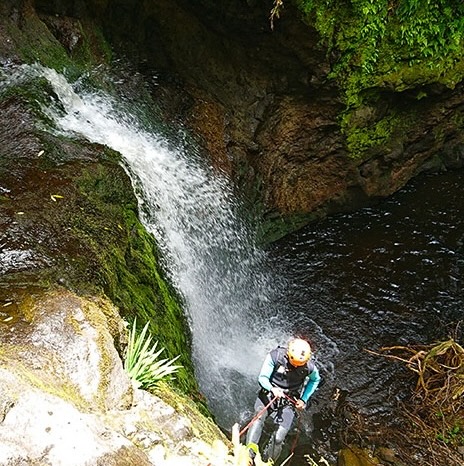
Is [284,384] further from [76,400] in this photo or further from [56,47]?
[56,47]

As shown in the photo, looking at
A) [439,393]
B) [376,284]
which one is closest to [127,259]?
[439,393]

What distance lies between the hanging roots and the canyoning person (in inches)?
67.5

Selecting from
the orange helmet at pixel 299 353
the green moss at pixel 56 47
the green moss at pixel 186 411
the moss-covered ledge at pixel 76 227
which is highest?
the green moss at pixel 56 47

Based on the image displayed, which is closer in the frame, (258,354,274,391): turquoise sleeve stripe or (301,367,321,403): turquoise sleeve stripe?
(258,354,274,391): turquoise sleeve stripe

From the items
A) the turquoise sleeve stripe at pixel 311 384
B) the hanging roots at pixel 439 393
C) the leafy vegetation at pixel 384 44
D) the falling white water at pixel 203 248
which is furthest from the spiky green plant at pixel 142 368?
the leafy vegetation at pixel 384 44

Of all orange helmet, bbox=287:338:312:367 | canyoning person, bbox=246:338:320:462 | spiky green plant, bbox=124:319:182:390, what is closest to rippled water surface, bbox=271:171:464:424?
canyoning person, bbox=246:338:320:462

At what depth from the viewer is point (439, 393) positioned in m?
5.80

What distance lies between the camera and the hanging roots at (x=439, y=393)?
5.61 m

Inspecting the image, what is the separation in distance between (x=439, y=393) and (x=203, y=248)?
3.16 metres

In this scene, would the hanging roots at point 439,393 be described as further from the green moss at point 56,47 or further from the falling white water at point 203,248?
the green moss at point 56,47

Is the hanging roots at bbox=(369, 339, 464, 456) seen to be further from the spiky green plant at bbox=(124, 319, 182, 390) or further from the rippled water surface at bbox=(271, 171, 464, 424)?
the spiky green plant at bbox=(124, 319, 182, 390)

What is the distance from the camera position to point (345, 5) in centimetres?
644

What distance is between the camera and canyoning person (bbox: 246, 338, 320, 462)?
14.6 ft

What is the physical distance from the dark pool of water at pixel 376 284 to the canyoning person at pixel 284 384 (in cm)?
99
